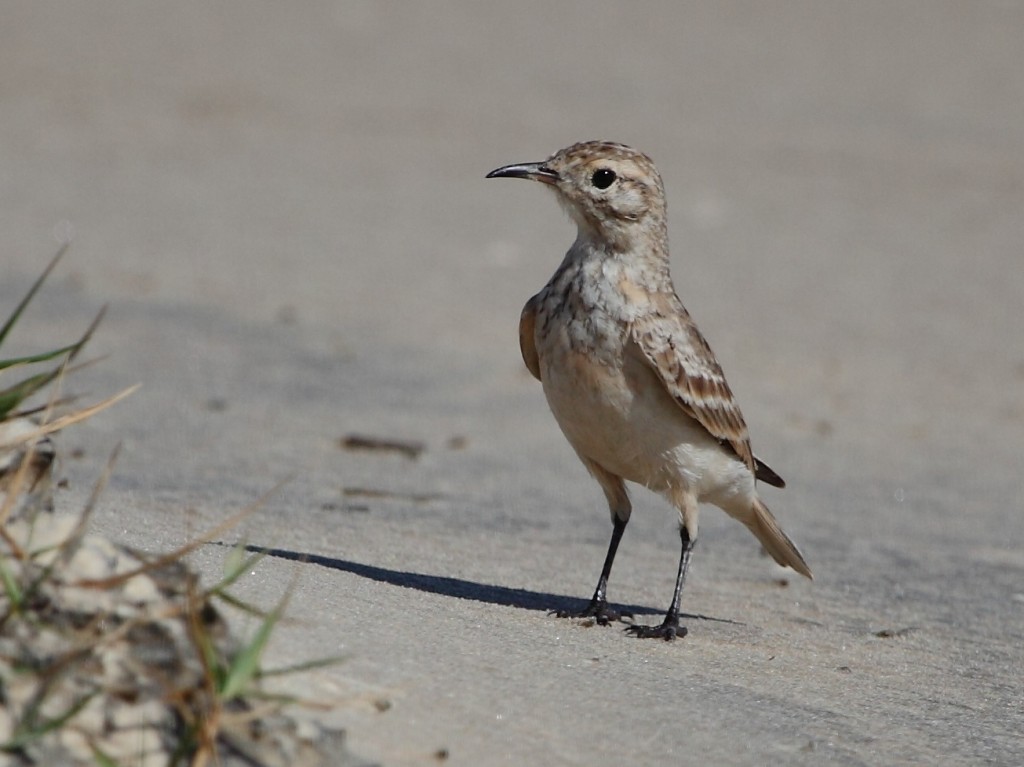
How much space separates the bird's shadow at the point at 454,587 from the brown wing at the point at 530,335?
79cm

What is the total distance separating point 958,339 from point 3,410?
9.66 meters

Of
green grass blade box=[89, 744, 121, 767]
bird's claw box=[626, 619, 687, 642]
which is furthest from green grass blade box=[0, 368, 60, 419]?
bird's claw box=[626, 619, 687, 642]

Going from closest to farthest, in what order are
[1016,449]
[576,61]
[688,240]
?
[1016,449], [688,240], [576,61]

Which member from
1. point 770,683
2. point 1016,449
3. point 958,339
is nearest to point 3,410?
point 770,683

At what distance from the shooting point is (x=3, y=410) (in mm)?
3621

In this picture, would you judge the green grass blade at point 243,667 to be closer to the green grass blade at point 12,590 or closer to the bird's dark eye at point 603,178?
the green grass blade at point 12,590

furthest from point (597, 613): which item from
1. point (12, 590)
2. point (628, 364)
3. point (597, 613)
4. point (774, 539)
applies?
point (12, 590)

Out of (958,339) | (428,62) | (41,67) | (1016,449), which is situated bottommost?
(1016,449)

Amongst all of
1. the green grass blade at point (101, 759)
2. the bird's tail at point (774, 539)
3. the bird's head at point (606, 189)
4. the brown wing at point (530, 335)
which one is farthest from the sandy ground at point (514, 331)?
the bird's head at point (606, 189)

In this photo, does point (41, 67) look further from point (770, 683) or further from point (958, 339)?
point (770, 683)

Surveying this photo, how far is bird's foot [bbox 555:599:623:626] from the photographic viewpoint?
5.41 meters

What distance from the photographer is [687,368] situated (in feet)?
18.0

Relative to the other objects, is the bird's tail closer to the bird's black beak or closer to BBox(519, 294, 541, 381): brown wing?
BBox(519, 294, 541, 381): brown wing

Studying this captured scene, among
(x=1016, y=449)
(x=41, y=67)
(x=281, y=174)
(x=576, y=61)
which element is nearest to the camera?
(x=1016, y=449)
